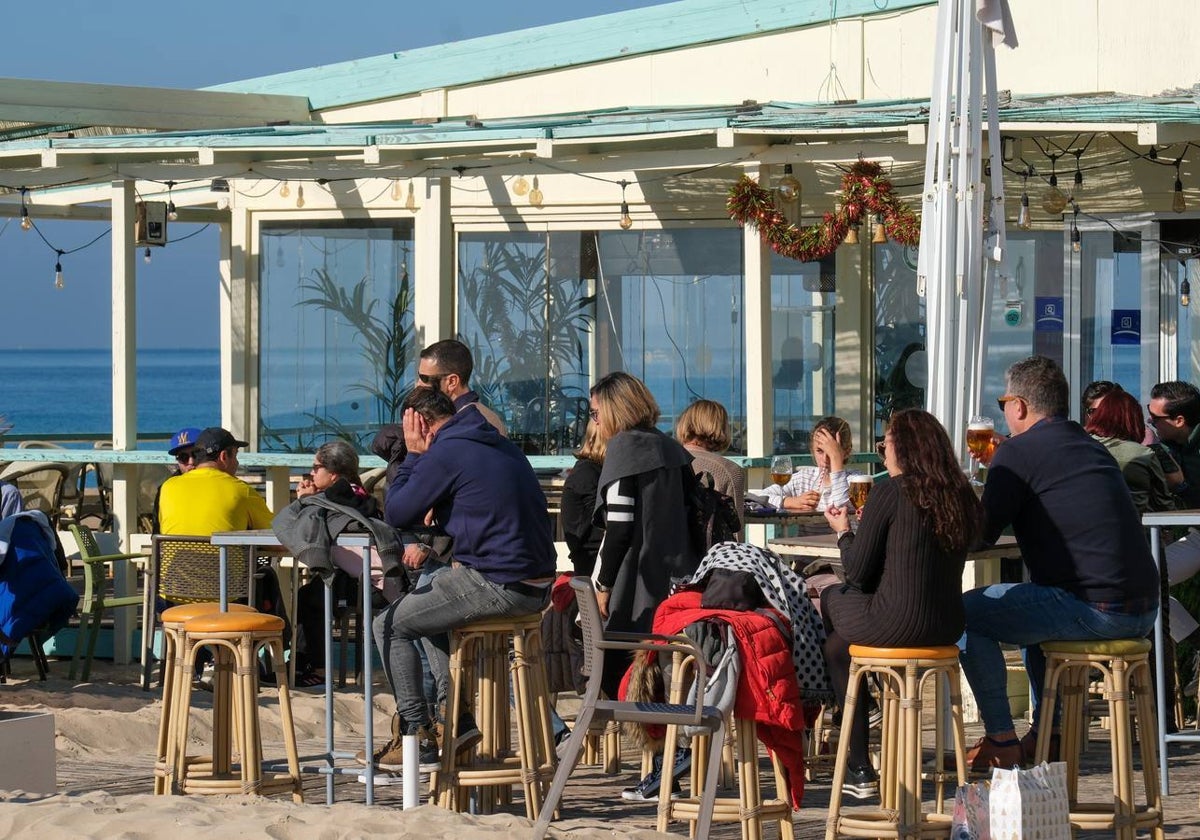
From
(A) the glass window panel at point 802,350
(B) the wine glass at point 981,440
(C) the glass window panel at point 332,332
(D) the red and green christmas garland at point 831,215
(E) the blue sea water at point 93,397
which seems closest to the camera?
(B) the wine glass at point 981,440

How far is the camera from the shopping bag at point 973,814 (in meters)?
5.14

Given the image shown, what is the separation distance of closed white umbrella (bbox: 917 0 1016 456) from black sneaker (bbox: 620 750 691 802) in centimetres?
169

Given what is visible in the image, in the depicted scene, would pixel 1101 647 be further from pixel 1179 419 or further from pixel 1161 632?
pixel 1179 419

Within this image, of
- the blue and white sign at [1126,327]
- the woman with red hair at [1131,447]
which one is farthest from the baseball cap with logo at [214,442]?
the blue and white sign at [1126,327]

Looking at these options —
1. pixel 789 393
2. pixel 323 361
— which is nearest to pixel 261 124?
pixel 323 361

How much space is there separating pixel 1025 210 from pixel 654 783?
4.93 metres

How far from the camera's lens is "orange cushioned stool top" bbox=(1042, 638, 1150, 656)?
18.6ft

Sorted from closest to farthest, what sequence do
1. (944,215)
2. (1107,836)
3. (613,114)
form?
(1107,836), (944,215), (613,114)

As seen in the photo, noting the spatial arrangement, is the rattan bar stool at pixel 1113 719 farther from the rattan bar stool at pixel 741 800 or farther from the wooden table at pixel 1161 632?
the rattan bar stool at pixel 741 800

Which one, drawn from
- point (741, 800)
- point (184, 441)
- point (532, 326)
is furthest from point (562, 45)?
point (741, 800)

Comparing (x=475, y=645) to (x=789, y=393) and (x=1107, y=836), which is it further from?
(x=789, y=393)

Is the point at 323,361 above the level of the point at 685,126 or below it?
below

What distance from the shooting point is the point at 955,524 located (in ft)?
18.6

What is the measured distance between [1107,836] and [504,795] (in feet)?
6.98
